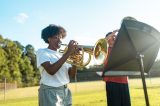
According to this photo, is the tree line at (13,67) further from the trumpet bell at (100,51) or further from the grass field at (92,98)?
the trumpet bell at (100,51)

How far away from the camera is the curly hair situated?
4.87m

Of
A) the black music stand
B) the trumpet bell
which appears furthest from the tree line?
the black music stand

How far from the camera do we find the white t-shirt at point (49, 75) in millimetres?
4629

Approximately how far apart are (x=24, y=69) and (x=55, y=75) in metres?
53.2

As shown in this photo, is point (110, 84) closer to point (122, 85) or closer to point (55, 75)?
point (122, 85)

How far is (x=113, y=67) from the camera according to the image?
4.27m

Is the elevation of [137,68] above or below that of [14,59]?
below

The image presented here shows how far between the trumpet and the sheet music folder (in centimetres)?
110

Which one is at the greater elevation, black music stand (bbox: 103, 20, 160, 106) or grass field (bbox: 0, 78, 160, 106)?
black music stand (bbox: 103, 20, 160, 106)

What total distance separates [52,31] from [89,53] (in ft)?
3.57

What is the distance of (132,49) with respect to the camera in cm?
416

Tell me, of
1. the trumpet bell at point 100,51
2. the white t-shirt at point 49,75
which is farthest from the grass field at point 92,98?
the white t-shirt at point 49,75

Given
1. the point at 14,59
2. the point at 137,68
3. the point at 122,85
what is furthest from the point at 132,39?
the point at 14,59

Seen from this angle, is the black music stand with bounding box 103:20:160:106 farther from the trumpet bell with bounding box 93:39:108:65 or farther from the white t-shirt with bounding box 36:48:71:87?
the trumpet bell with bounding box 93:39:108:65
